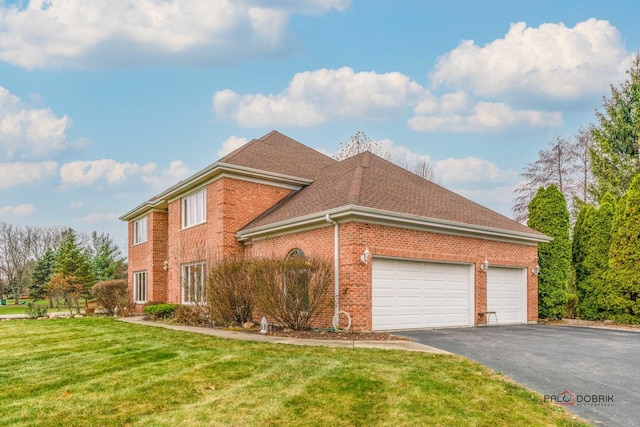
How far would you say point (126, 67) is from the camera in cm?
1756

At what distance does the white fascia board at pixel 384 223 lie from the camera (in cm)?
1193

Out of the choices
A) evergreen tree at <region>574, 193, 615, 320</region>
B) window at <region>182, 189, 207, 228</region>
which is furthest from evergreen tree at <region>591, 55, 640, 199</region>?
window at <region>182, 189, 207, 228</region>

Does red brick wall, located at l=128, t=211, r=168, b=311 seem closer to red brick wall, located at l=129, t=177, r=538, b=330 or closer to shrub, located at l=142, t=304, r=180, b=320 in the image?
red brick wall, located at l=129, t=177, r=538, b=330

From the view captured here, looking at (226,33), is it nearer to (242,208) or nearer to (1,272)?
(242,208)

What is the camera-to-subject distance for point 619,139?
26.6m

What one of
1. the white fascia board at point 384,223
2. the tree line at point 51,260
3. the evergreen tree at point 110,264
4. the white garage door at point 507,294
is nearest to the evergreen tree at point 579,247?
the white fascia board at point 384,223

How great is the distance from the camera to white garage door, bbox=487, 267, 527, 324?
15539 millimetres

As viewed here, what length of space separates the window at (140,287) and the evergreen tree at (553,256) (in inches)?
707

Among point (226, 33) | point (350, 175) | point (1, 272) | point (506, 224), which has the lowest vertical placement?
point (1, 272)

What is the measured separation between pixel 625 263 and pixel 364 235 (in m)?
11.0

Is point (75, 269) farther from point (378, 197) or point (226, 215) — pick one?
point (378, 197)

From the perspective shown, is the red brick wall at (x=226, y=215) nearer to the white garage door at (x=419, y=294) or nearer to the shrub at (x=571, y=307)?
the white garage door at (x=419, y=294)

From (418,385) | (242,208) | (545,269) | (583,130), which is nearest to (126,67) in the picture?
(242,208)

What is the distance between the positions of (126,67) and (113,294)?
1145 centimetres
